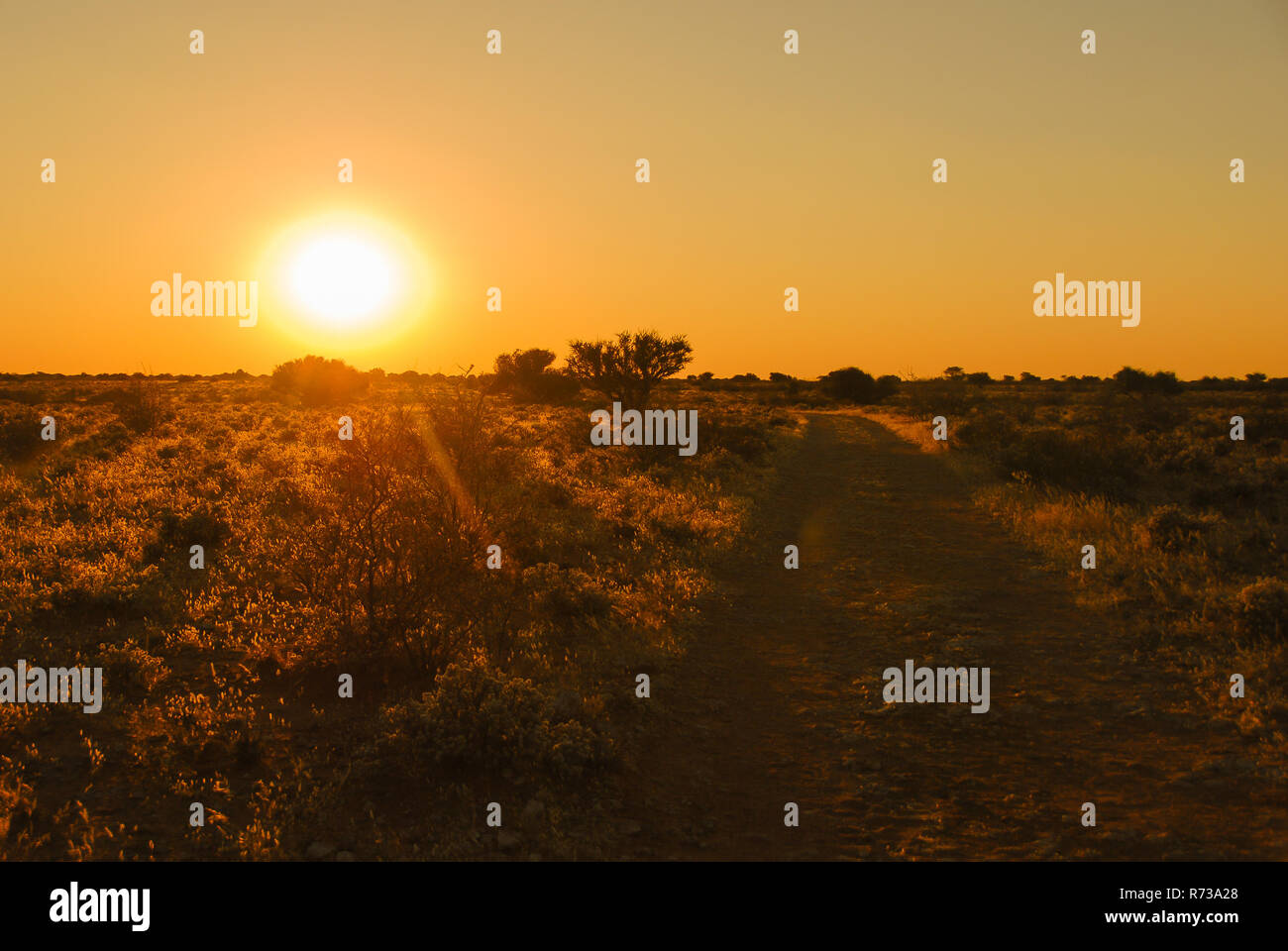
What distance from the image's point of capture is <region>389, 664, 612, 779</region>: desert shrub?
20.6 feet

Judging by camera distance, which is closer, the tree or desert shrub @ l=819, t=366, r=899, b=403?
the tree

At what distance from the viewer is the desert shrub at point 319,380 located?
57.9m

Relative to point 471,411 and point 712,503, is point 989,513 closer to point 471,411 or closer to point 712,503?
point 712,503

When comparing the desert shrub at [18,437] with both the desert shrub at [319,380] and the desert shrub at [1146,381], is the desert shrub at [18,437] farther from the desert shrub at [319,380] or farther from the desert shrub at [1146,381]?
the desert shrub at [1146,381]

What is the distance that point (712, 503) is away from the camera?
19.2m

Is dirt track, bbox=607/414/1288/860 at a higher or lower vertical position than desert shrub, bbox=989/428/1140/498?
lower

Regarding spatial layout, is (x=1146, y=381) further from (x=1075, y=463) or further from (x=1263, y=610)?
(x=1263, y=610)

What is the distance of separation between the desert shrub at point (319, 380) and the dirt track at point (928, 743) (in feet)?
168

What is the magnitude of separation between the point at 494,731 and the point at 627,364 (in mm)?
33625

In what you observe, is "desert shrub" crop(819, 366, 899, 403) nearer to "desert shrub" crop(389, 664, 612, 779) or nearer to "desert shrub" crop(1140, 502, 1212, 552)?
"desert shrub" crop(1140, 502, 1212, 552)

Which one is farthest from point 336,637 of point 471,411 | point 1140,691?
point 1140,691

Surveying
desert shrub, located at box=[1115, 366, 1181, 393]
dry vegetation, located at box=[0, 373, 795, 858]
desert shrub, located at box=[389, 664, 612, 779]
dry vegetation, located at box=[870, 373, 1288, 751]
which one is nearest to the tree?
dry vegetation, located at box=[870, 373, 1288, 751]

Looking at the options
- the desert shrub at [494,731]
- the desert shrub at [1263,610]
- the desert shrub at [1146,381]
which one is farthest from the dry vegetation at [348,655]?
the desert shrub at [1146,381]

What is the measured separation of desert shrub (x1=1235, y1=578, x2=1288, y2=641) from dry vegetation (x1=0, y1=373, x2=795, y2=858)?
631cm
